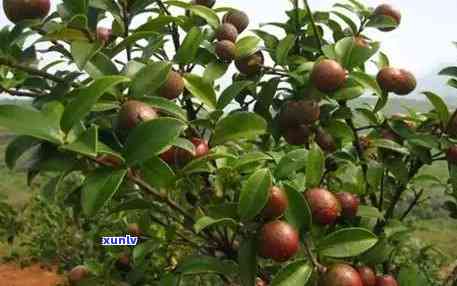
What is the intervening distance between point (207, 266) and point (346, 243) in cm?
38

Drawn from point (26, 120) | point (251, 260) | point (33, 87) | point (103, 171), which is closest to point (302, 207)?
point (251, 260)

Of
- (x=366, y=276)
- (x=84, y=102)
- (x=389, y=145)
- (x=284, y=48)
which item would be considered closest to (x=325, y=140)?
(x=389, y=145)

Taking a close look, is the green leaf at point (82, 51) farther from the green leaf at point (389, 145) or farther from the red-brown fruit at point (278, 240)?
the green leaf at point (389, 145)

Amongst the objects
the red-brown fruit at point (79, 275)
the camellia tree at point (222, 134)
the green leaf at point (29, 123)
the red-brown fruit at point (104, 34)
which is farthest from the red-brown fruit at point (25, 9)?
the red-brown fruit at point (79, 275)

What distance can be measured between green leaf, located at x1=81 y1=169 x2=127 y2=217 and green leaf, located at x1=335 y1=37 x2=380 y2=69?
0.97m

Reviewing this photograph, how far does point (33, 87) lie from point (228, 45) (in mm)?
643

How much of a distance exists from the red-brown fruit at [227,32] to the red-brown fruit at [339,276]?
2.97ft

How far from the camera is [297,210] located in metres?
1.54

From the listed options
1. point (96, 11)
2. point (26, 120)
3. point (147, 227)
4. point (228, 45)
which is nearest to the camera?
point (26, 120)

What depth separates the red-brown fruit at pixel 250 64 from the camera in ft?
7.24

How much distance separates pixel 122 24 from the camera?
5.86 feet

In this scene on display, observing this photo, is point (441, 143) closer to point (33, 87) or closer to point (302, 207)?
point (302, 207)

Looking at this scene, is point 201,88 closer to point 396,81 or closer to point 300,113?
point 300,113

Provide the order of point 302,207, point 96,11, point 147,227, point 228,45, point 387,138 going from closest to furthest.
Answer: point 302,207 → point 96,11 → point 228,45 → point 387,138 → point 147,227
